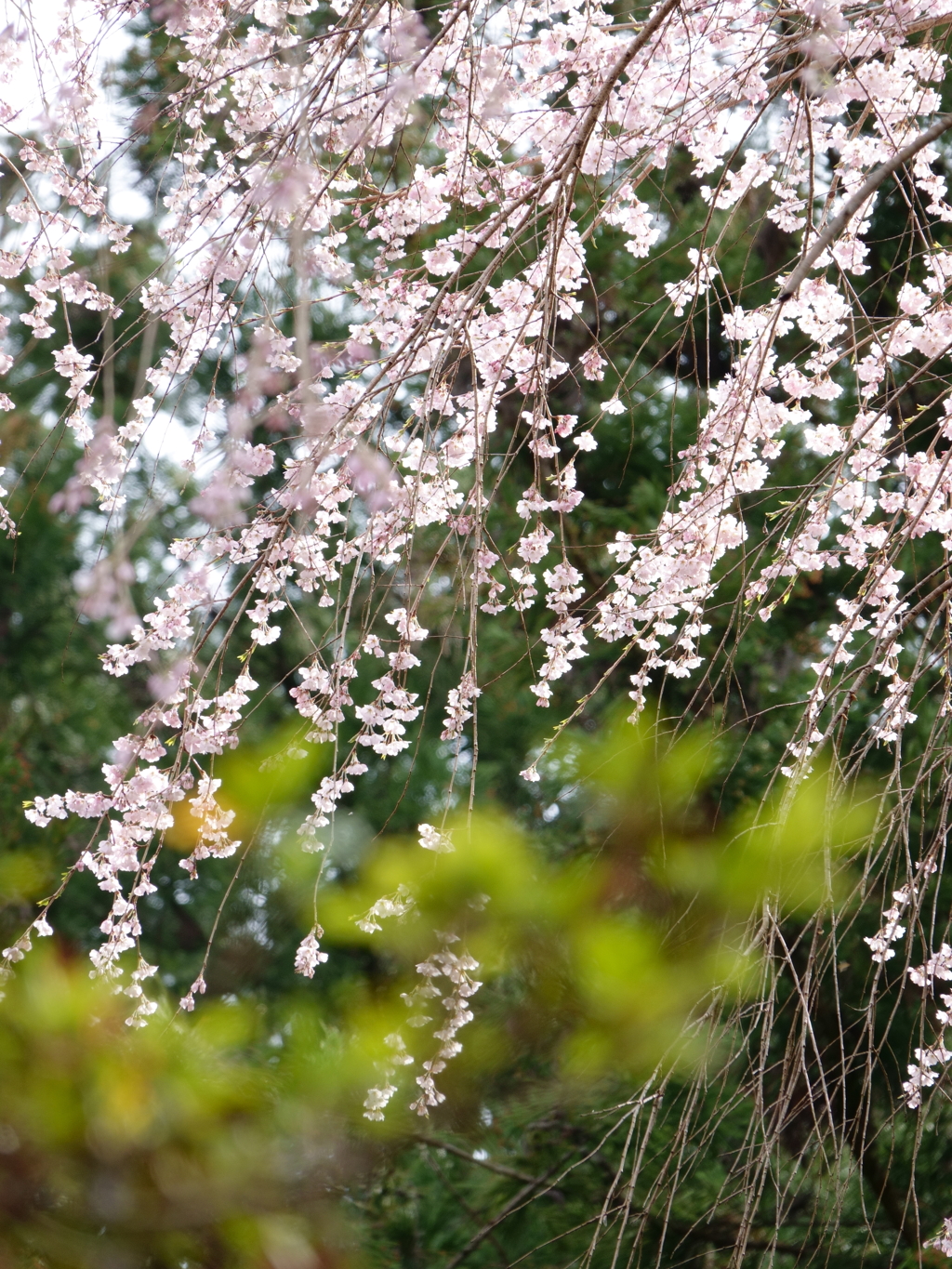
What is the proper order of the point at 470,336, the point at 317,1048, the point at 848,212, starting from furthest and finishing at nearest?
the point at 470,336 < the point at 848,212 < the point at 317,1048

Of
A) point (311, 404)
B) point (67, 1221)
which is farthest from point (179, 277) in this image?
point (67, 1221)

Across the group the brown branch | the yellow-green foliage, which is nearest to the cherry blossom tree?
the brown branch

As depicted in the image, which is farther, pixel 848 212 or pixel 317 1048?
pixel 848 212

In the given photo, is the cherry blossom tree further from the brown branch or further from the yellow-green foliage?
the yellow-green foliage

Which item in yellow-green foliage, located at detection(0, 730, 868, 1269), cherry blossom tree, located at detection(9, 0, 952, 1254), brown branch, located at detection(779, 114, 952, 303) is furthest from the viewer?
cherry blossom tree, located at detection(9, 0, 952, 1254)

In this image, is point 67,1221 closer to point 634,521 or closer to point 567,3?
point 567,3

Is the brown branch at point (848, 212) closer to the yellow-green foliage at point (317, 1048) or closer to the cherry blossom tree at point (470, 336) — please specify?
the cherry blossom tree at point (470, 336)

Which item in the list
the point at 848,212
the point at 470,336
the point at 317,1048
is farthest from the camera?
the point at 470,336

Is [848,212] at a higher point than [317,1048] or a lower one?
higher

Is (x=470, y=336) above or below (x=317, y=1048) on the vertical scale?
above

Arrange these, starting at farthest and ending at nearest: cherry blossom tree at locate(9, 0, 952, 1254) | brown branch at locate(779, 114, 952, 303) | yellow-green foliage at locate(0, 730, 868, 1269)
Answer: cherry blossom tree at locate(9, 0, 952, 1254) → brown branch at locate(779, 114, 952, 303) → yellow-green foliage at locate(0, 730, 868, 1269)

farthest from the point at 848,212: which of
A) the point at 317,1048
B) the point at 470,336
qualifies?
the point at 317,1048

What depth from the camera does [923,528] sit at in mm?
1666

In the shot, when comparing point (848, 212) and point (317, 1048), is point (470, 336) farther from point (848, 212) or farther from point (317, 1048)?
point (317, 1048)
